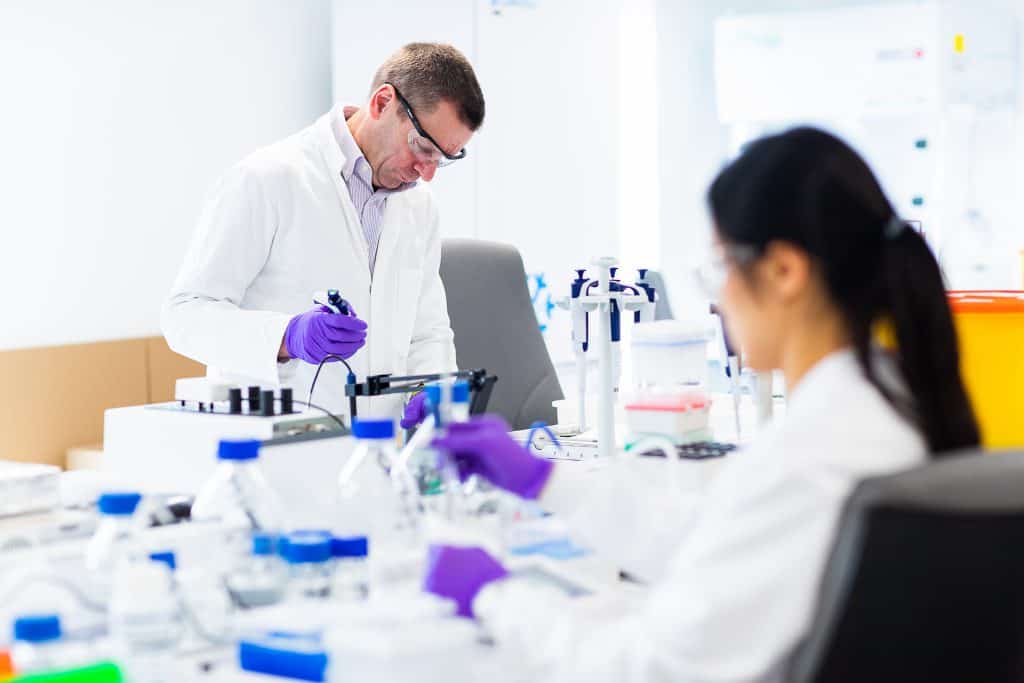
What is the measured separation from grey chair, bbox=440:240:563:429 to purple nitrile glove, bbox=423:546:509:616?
184cm

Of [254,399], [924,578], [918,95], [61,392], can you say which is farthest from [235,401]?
[918,95]

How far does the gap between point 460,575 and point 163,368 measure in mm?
2916

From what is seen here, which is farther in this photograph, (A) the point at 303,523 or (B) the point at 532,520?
(B) the point at 532,520

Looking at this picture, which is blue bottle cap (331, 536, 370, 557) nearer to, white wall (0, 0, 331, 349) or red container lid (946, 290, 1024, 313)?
red container lid (946, 290, 1024, 313)

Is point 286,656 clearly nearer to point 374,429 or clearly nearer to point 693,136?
point 374,429

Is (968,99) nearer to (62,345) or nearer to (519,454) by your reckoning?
(62,345)

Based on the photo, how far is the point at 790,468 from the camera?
3.28ft

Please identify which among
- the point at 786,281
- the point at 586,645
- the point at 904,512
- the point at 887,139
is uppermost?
the point at 887,139

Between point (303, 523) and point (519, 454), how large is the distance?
298 millimetres

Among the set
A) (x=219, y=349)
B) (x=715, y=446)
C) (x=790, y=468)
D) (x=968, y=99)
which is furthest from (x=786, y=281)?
(x=968, y=99)

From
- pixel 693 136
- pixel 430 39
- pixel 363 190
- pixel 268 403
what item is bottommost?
pixel 268 403

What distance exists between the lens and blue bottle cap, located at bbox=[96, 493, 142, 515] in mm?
1339

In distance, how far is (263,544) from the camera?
1.36 metres

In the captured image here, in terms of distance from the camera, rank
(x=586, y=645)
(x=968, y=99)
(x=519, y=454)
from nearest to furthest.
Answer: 1. (x=586, y=645)
2. (x=519, y=454)
3. (x=968, y=99)
